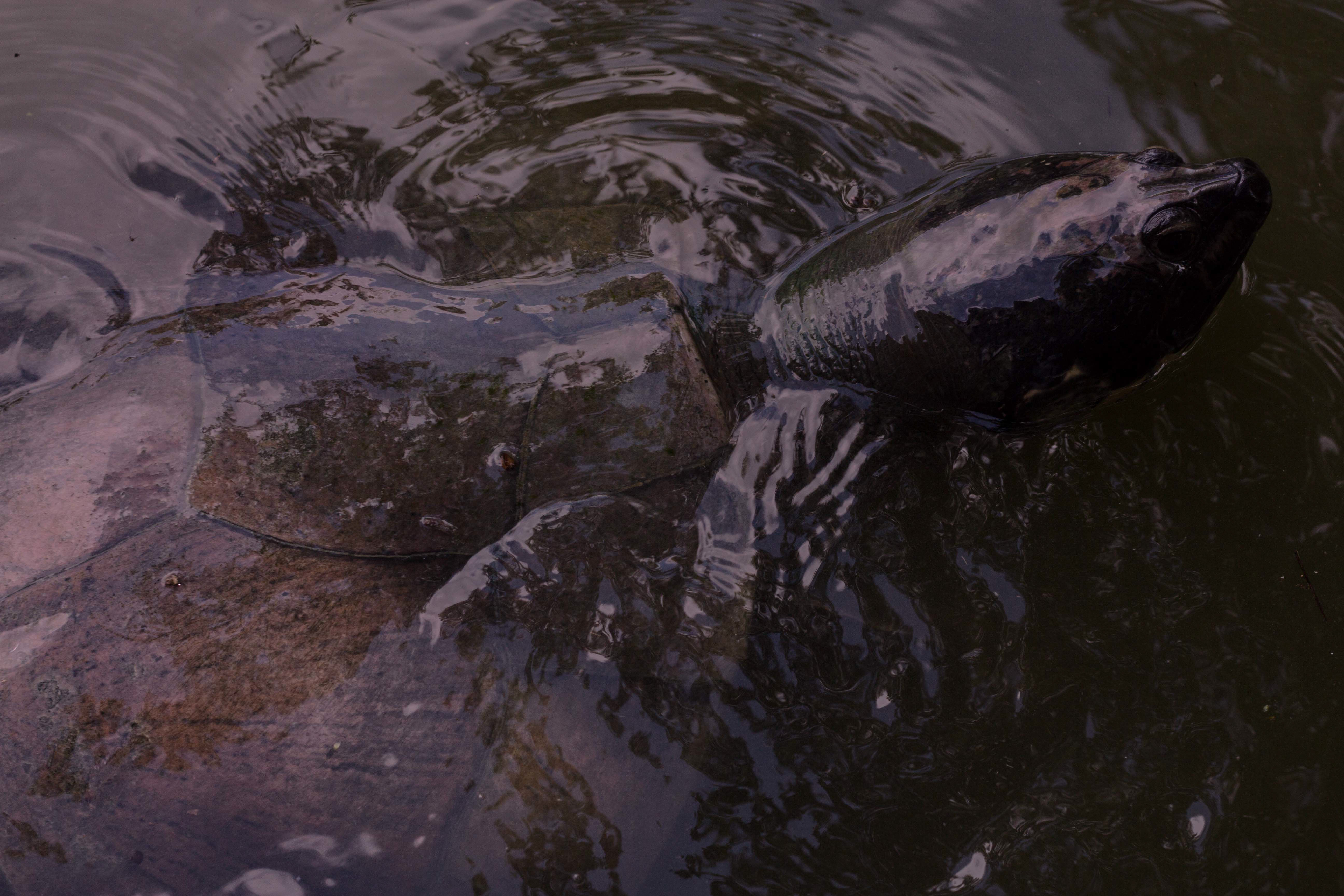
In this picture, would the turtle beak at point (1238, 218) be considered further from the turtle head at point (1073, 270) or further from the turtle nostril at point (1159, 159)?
the turtle nostril at point (1159, 159)

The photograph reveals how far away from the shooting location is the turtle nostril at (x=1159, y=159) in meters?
2.17

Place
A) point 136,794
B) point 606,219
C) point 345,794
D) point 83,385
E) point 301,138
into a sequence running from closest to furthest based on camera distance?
point 136,794, point 345,794, point 83,385, point 606,219, point 301,138

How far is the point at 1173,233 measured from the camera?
212 centimetres

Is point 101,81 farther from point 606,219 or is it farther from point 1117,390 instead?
point 1117,390

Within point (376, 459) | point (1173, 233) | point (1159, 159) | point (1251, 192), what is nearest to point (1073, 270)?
point (1173, 233)

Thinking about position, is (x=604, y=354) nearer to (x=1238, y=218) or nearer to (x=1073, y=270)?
(x=1073, y=270)

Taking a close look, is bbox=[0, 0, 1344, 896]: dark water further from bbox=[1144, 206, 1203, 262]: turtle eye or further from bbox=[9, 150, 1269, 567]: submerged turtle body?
bbox=[1144, 206, 1203, 262]: turtle eye

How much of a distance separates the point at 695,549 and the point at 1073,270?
1220 mm

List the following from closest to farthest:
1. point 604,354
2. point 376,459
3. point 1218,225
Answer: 1. point 376,459
2. point 1218,225
3. point 604,354

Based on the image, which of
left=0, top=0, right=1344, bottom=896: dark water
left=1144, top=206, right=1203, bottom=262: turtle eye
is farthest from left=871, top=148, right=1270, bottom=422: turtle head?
left=0, top=0, right=1344, bottom=896: dark water

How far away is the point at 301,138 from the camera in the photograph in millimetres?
3123

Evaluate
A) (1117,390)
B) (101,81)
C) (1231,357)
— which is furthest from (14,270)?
(1231,357)

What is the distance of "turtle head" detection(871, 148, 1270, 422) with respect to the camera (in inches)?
84.1

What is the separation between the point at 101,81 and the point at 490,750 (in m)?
2.92
